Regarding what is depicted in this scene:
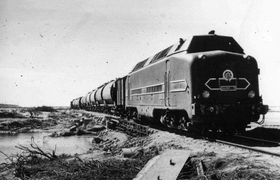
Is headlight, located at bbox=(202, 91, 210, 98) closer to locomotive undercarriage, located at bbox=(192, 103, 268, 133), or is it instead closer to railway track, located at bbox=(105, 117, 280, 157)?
locomotive undercarriage, located at bbox=(192, 103, 268, 133)

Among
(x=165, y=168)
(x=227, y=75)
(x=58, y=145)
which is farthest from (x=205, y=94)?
(x=58, y=145)

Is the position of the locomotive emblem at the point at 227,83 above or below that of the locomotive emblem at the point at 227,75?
below

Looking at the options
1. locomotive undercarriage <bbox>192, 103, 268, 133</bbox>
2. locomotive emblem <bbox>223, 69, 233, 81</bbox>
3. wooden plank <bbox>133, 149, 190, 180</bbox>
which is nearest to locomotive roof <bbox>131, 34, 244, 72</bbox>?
locomotive emblem <bbox>223, 69, 233, 81</bbox>

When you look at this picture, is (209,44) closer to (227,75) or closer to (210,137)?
(227,75)

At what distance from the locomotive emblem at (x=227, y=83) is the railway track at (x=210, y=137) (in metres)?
1.59

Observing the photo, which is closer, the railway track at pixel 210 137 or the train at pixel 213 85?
the railway track at pixel 210 137

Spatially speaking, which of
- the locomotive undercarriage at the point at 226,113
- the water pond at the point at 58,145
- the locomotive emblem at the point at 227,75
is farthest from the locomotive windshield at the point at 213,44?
the water pond at the point at 58,145

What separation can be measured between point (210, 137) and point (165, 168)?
14.3ft

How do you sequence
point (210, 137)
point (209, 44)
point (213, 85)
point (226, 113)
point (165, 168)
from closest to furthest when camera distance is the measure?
point (165, 168)
point (226, 113)
point (213, 85)
point (210, 137)
point (209, 44)

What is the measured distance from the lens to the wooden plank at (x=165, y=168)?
5.21m

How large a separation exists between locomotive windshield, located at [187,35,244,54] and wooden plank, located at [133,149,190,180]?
443cm

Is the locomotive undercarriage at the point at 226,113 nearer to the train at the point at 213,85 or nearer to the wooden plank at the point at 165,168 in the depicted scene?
the train at the point at 213,85

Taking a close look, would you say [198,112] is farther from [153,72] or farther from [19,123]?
[19,123]

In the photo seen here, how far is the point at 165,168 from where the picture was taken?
5730 mm
